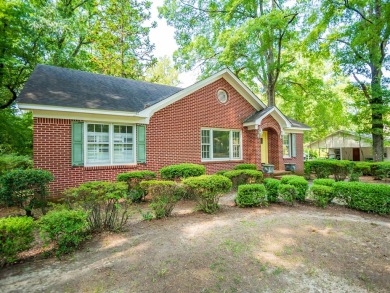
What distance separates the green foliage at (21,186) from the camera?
18.1ft

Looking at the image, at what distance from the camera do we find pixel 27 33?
476 inches

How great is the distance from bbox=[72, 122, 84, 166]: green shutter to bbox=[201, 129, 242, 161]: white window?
18.3 feet

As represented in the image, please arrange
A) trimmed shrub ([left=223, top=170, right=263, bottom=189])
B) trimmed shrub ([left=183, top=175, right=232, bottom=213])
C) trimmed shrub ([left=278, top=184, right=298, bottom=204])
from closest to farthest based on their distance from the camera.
→ trimmed shrub ([left=183, top=175, right=232, bottom=213])
trimmed shrub ([left=278, top=184, right=298, bottom=204])
trimmed shrub ([left=223, top=170, right=263, bottom=189])

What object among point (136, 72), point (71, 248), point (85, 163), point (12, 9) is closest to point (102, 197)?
point (71, 248)

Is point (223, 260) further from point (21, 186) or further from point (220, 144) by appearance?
point (220, 144)

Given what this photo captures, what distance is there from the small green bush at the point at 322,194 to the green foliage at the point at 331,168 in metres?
6.19

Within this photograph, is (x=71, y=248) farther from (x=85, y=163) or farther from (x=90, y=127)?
(x=90, y=127)

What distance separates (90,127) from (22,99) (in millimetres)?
2172

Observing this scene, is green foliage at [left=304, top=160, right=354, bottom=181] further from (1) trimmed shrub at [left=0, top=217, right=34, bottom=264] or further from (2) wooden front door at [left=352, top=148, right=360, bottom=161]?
(2) wooden front door at [left=352, top=148, right=360, bottom=161]

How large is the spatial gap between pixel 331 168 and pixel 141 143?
1031 centimetres

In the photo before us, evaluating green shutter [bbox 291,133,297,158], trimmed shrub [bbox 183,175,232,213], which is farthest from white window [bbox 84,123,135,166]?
green shutter [bbox 291,133,297,158]

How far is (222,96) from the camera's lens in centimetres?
1196

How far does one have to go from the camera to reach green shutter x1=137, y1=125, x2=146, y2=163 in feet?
30.1

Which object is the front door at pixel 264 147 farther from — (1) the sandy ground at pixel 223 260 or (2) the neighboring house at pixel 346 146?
(2) the neighboring house at pixel 346 146
